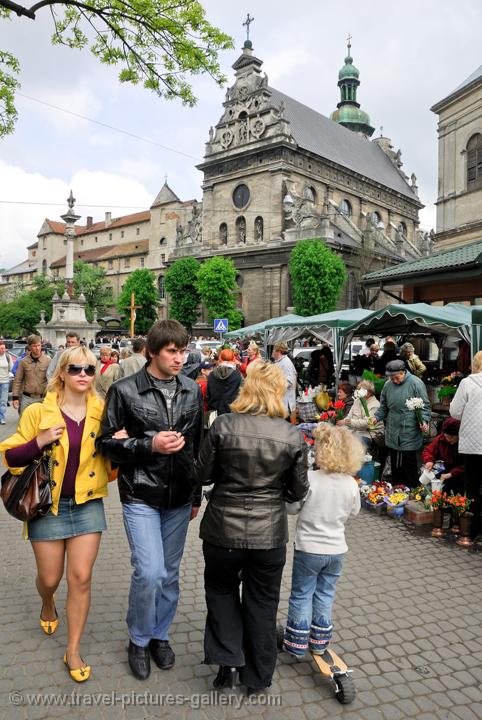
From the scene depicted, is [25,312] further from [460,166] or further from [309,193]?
[460,166]

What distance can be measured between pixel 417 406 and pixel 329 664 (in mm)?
4161

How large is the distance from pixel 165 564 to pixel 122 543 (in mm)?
2445

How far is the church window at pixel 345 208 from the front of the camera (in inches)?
2116

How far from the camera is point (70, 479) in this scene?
10.6 ft

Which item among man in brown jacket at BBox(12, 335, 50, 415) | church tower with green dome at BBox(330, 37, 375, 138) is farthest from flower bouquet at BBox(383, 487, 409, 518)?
church tower with green dome at BBox(330, 37, 375, 138)

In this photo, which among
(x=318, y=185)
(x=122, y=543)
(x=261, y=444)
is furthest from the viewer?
(x=318, y=185)

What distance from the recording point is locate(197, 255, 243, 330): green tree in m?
46.8

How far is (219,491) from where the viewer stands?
298 cm

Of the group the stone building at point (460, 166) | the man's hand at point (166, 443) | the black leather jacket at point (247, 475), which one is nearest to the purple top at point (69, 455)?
the man's hand at point (166, 443)

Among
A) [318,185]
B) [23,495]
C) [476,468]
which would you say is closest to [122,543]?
[23,495]

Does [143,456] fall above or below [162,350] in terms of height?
below

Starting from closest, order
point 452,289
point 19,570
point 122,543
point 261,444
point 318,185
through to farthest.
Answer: point 261,444 → point 19,570 → point 122,543 → point 452,289 → point 318,185

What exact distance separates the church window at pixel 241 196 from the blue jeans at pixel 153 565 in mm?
49025

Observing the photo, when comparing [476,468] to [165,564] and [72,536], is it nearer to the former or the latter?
[165,564]
